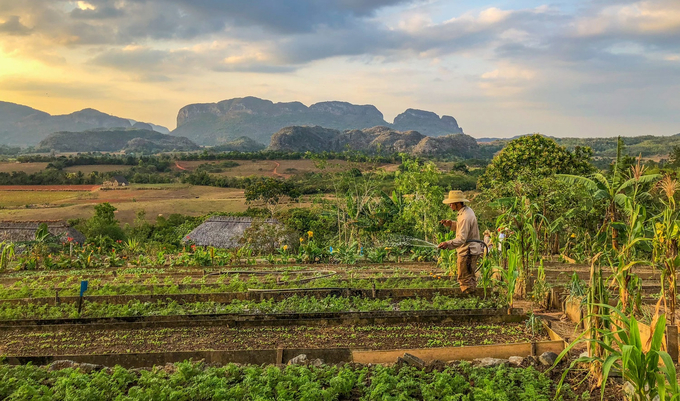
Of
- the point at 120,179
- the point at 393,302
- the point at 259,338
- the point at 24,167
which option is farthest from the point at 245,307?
the point at 24,167

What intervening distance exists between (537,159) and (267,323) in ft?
50.6

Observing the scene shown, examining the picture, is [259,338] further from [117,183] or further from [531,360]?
[117,183]

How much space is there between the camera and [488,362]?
4.28 metres

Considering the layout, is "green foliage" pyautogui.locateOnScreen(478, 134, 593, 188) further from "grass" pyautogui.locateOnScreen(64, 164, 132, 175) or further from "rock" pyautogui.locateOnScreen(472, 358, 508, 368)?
"grass" pyautogui.locateOnScreen(64, 164, 132, 175)

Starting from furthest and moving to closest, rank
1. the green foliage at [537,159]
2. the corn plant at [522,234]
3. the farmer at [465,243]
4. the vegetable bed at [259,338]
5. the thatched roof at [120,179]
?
the thatched roof at [120,179], the green foliage at [537,159], the farmer at [465,243], the corn plant at [522,234], the vegetable bed at [259,338]

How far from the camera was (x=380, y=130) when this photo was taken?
16862 cm

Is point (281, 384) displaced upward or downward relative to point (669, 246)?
downward

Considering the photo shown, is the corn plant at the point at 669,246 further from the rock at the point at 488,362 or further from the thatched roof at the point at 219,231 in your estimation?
the thatched roof at the point at 219,231

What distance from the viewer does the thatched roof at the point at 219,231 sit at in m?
19.2

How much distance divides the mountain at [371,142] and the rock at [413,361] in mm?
95059

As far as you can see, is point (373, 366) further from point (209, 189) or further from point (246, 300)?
point (209, 189)

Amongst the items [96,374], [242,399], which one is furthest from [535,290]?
[96,374]

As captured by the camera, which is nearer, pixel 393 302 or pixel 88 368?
pixel 88 368

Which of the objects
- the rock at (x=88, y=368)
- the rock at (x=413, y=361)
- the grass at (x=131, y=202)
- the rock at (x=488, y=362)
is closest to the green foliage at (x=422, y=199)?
the rock at (x=488, y=362)
